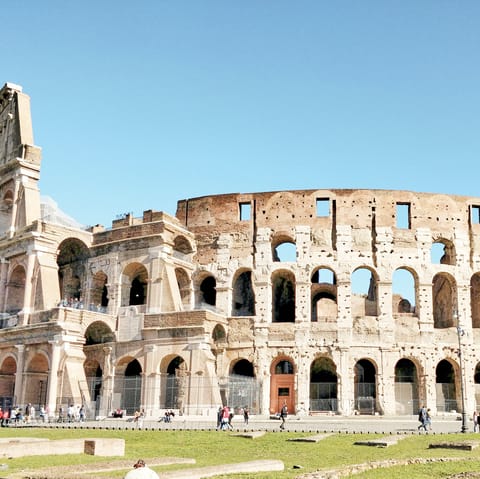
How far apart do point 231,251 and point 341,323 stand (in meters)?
6.75

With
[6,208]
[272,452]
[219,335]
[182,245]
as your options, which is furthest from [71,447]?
[6,208]

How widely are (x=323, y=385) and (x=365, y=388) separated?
2.11 metres

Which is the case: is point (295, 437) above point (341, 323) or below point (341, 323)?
below

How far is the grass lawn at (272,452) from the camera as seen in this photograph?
13180 millimetres

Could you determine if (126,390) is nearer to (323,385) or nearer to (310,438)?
(323,385)

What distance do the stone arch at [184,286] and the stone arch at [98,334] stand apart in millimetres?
4169

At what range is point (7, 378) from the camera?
35906 mm

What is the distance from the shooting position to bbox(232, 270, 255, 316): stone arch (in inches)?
1480

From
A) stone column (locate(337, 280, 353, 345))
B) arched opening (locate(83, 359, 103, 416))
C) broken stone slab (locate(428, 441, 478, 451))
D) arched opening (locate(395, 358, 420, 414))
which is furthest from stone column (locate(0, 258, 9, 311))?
broken stone slab (locate(428, 441, 478, 451))

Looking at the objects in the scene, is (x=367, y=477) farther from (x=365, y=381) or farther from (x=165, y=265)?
(x=365, y=381)

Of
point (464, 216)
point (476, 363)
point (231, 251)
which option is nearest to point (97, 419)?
point (231, 251)

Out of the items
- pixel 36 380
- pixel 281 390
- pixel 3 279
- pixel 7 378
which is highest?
pixel 3 279

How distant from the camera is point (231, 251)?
119 ft

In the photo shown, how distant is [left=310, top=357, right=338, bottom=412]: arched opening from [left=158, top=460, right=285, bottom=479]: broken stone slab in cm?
2090
